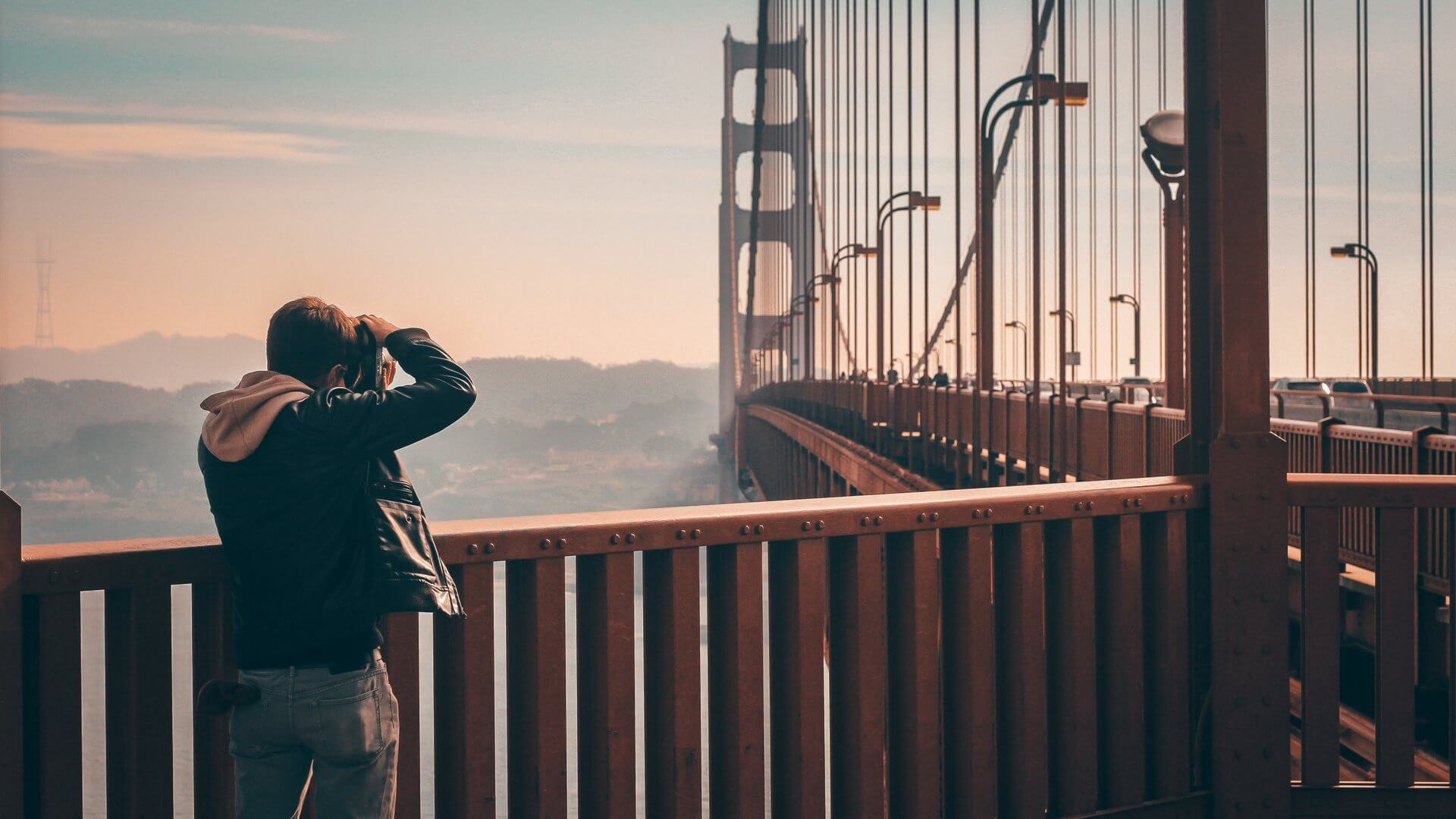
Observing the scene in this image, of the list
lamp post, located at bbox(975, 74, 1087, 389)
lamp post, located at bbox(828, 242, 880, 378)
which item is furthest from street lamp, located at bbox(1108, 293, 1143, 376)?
lamp post, located at bbox(975, 74, 1087, 389)

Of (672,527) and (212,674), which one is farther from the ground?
(672,527)

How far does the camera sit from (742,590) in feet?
8.98

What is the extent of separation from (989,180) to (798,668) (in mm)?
13329

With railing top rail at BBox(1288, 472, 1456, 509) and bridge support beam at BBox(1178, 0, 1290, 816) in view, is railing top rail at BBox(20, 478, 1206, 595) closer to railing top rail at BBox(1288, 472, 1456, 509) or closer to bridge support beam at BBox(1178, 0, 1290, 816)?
bridge support beam at BBox(1178, 0, 1290, 816)

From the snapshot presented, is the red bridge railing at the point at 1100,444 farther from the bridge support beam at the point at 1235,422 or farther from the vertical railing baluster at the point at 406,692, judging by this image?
the vertical railing baluster at the point at 406,692

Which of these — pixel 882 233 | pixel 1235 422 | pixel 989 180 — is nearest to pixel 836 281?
pixel 882 233

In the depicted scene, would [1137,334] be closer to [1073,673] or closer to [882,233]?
[882,233]

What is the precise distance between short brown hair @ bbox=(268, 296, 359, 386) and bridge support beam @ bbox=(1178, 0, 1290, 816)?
214 cm

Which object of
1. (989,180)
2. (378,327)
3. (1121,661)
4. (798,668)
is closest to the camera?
(378,327)

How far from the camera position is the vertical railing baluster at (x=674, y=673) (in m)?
2.67

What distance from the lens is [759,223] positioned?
74.9 m

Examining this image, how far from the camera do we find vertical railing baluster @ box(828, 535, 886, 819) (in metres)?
2.86

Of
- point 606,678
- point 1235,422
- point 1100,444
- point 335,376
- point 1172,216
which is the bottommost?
point 606,678

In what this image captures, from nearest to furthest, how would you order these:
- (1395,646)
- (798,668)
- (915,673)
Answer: (798,668)
(915,673)
(1395,646)
